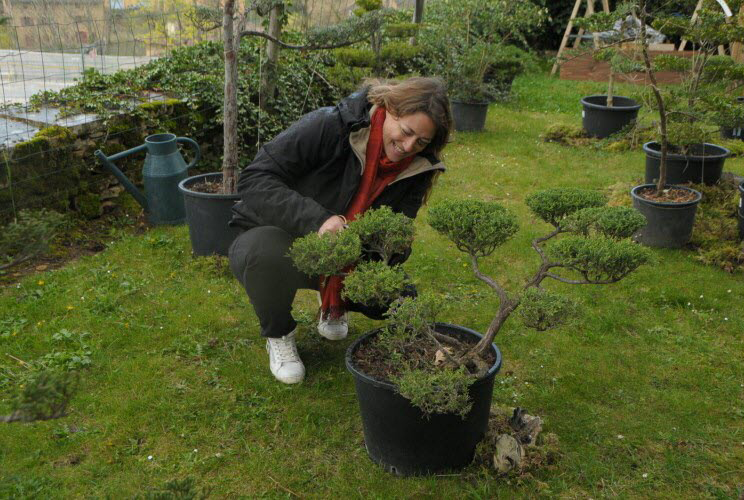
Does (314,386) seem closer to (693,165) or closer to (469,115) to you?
(693,165)

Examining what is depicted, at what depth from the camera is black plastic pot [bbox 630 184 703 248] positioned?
4648mm

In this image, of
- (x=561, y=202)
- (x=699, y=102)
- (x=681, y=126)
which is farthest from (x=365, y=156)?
(x=681, y=126)

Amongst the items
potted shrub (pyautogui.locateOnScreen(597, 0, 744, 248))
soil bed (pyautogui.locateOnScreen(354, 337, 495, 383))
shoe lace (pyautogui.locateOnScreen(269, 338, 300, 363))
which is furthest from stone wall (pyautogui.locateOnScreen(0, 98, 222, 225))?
potted shrub (pyautogui.locateOnScreen(597, 0, 744, 248))

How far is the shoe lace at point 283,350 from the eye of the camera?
3.11 m

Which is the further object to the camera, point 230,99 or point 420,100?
point 230,99

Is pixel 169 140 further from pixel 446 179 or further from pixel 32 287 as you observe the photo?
pixel 446 179

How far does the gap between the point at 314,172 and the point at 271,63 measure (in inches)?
106

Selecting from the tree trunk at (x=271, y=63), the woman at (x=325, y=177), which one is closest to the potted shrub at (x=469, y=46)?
the tree trunk at (x=271, y=63)

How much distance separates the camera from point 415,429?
2.41 meters

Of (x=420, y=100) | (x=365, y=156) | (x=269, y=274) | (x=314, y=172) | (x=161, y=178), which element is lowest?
(x=161, y=178)

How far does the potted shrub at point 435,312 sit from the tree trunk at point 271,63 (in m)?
2.77

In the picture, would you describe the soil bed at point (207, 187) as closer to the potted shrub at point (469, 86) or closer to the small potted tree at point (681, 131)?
the small potted tree at point (681, 131)

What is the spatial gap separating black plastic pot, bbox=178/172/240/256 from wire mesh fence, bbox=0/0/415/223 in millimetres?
1023

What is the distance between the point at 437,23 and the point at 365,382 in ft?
24.8
